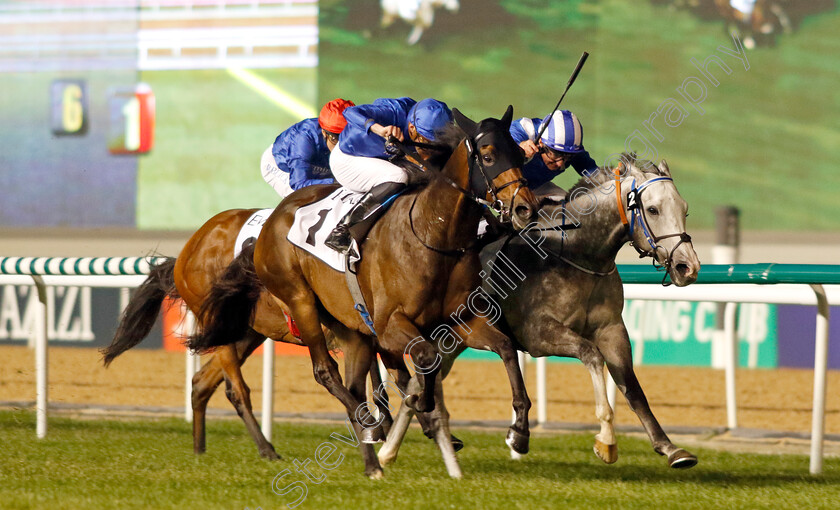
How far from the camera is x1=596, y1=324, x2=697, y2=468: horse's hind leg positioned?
417cm

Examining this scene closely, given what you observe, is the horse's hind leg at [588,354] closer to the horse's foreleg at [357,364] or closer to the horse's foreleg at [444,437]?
the horse's foreleg at [444,437]

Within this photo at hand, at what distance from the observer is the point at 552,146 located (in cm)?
479

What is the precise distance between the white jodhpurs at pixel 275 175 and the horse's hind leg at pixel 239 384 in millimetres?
861

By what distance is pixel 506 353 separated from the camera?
14.1 feet

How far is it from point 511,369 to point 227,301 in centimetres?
181

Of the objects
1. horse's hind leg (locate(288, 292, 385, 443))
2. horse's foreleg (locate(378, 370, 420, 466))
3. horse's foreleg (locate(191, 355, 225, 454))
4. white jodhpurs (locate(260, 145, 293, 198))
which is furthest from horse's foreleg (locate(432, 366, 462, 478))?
white jodhpurs (locate(260, 145, 293, 198))

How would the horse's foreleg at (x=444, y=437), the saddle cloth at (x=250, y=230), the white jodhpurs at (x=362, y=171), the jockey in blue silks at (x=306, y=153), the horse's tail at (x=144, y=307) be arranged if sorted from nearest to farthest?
the horse's foreleg at (x=444, y=437) → the white jodhpurs at (x=362, y=171) → the saddle cloth at (x=250, y=230) → the jockey in blue silks at (x=306, y=153) → the horse's tail at (x=144, y=307)

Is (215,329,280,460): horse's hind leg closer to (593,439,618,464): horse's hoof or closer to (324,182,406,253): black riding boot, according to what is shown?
(324,182,406,253): black riding boot

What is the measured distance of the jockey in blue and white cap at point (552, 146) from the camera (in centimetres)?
477

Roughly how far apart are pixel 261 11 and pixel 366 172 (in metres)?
12.1

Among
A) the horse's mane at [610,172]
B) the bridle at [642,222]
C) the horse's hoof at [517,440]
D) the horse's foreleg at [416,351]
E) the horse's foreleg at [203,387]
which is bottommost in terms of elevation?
the horse's foreleg at [203,387]

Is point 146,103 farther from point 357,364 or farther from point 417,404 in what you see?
point 417,404

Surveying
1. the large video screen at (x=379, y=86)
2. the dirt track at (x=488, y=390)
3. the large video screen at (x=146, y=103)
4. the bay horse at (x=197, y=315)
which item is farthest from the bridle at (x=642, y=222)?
the large video screen at (x=146, y=103)

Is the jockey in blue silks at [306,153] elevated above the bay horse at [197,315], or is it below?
above
